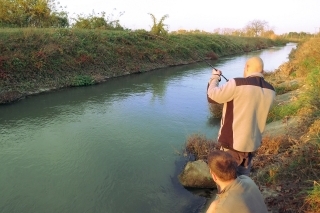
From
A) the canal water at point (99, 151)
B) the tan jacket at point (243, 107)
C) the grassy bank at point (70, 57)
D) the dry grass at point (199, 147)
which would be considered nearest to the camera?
the tan jacket at point (243, 107)

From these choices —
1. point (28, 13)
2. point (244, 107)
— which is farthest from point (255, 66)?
point (28, 13)

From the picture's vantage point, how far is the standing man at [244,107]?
9.59 feet

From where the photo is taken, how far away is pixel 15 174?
577cm

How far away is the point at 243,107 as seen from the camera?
295cm

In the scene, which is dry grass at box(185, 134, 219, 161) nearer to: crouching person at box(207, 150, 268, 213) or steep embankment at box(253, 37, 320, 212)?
steep embankment at box(253, 37, 320, 212)

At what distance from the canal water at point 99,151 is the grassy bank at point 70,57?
1.07 metres

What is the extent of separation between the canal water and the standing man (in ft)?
6.65

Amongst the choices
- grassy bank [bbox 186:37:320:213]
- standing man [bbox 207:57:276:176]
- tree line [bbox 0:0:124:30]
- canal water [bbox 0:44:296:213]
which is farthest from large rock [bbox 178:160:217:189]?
tree line [bbox 0:0:124:30]

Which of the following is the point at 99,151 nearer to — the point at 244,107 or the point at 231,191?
the point at 244,107

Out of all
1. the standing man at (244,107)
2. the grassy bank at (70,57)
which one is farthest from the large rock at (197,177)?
the grassy bank at (70,57)

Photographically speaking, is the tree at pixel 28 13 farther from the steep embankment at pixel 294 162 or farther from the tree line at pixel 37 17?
the steep embankment at pixel 294 162

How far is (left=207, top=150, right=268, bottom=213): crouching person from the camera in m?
1.95

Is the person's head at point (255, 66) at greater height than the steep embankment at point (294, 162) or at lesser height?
greater

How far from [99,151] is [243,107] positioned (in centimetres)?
464
